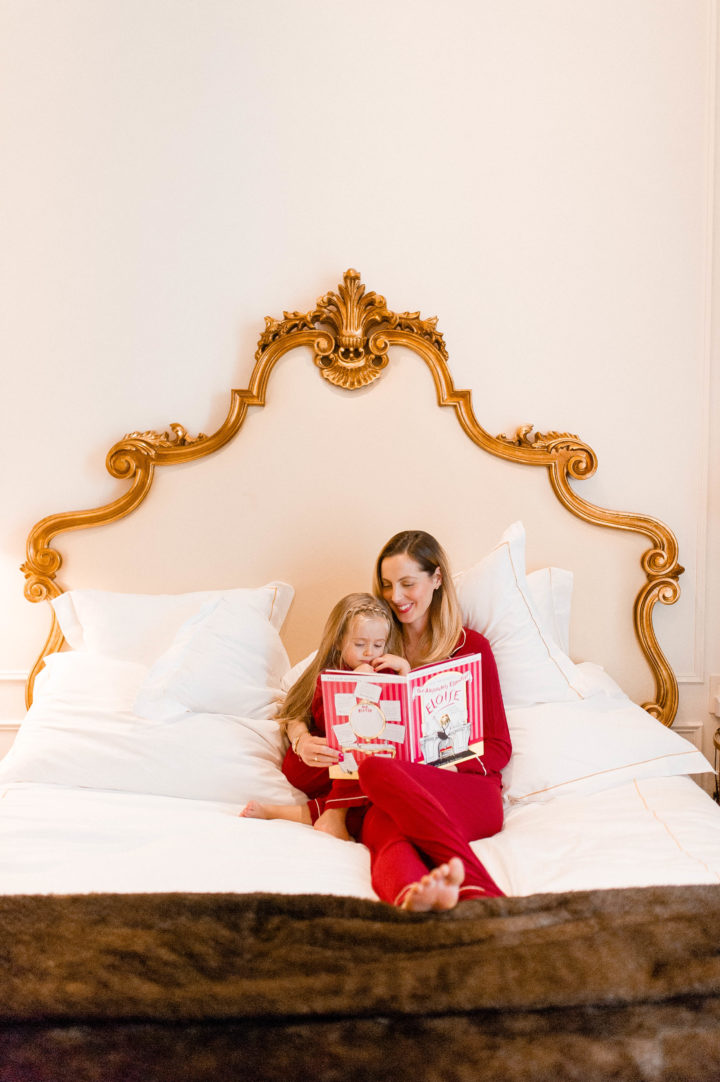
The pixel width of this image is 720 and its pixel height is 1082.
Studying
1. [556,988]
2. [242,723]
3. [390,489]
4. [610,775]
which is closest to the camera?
[556,988]

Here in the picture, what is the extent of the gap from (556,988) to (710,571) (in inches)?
67.4

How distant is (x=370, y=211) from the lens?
234 centimetres

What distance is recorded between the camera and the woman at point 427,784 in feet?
4.22

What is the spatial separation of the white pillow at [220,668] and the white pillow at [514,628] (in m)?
0.53

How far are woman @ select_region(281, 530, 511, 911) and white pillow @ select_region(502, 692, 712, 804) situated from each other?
60 millimetres

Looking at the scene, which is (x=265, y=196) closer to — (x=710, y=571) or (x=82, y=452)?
(x=82, y=452)

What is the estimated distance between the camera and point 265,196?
2.34m

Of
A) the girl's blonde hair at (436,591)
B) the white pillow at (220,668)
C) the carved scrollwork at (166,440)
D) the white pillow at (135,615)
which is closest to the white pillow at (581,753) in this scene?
the girl's blonde hair at (436,591)

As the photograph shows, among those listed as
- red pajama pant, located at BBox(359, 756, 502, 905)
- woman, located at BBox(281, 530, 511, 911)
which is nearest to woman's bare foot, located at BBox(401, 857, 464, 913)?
woman, located at BBox(281, 530, 511, 911)

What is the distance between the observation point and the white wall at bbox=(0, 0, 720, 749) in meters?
2.31

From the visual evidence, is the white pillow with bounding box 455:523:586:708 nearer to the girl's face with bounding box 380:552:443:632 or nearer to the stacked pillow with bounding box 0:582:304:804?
the girl's face with bounding box 380:552:443:632

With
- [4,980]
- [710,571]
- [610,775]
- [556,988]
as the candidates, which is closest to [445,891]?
[556,988]

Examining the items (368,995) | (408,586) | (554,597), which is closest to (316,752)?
(408,586)

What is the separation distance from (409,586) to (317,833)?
614mm
